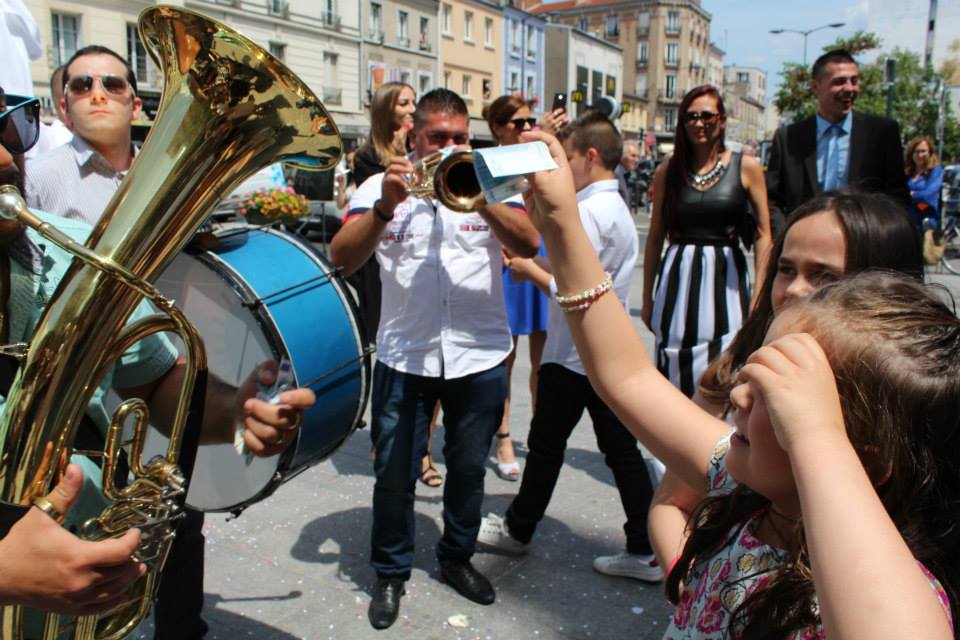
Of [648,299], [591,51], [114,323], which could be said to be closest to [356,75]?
[591,51]

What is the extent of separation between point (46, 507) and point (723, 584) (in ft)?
3.21

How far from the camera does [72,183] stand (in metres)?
2.77

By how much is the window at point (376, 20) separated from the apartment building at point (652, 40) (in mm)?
43517

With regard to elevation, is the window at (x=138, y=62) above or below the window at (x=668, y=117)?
below

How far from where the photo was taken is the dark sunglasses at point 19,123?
1378 mm

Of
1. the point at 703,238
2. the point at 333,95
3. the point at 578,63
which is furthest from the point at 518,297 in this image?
the point at 578,63

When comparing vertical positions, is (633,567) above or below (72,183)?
below

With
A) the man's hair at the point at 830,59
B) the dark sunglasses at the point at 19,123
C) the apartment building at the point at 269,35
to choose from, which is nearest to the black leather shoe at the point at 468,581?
the dark sunglasses at the point at 19,123

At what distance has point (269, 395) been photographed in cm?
178

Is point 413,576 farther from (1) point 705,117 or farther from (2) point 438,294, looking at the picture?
(1) point 705,117

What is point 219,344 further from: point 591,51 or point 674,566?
point 591,51

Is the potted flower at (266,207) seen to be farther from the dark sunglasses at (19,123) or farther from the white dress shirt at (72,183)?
the dark sunglasses at (19,123)

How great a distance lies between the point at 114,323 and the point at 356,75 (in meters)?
34.1

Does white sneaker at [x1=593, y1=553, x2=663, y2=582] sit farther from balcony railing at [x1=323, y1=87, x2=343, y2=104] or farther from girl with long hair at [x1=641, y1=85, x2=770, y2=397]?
balcony railing at [x1=323, y1=87, x2=343, y2=104]
